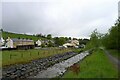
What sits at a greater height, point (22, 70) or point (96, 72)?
point (96, 72)

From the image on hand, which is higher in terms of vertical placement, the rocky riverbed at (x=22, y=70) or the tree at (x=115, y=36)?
the tree at (x=115, y=36)

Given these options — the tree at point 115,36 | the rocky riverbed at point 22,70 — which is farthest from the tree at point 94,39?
the rocky riverbed at point 22,70

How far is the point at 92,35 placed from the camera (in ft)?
509

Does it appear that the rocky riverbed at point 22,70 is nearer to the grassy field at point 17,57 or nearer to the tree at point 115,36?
the grassy field at point 17,57

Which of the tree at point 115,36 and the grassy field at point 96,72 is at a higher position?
the tree at point 115,36

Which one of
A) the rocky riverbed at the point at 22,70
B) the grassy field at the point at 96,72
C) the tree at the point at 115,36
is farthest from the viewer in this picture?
the tree at the point at 115,36

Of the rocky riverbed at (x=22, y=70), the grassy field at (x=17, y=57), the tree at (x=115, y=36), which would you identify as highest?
the tree at (x=115, y=36)

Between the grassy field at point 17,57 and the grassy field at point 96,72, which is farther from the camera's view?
the grassy field at point 17,57

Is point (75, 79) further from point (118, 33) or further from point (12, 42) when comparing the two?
point (12, 42)

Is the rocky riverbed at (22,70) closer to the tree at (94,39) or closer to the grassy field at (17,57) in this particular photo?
the grassy field at (17,57)

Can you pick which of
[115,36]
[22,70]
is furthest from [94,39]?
[22,70]

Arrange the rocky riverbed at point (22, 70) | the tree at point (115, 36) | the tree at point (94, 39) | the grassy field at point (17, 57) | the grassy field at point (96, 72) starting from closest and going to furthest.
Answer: the grassy field at point (96, 72) < the rocky riverbed at point (22, 70) < the grassy field at point (17, 57) < the tree at point (115, 36) < the tree at point (94, 39)

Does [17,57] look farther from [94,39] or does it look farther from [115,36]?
[94,39]

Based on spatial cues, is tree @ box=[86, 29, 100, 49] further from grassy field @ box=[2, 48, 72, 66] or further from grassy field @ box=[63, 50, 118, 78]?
grassy field @ box=[63, 50, 118, 78]
